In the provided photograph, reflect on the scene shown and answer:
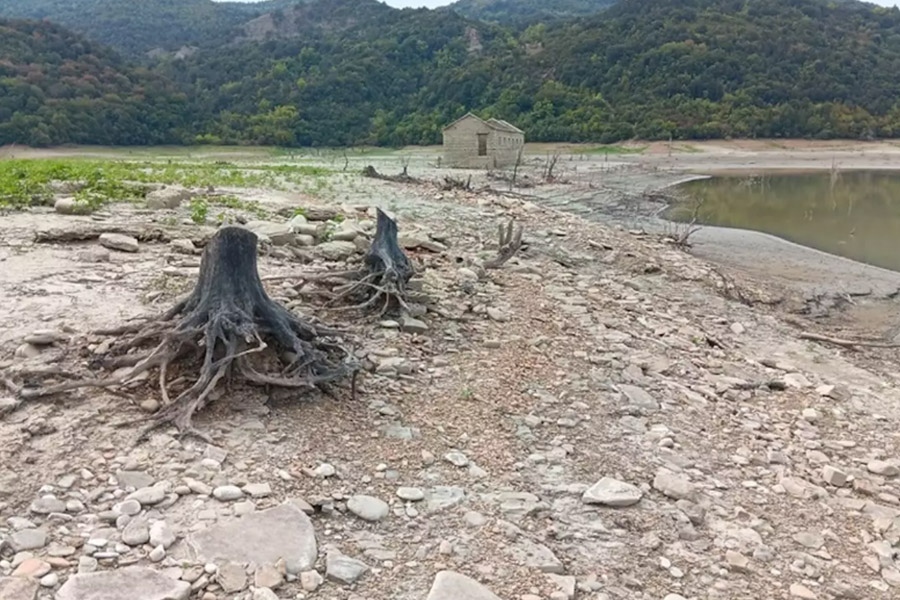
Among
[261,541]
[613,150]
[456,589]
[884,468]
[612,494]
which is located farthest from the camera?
[613,150]

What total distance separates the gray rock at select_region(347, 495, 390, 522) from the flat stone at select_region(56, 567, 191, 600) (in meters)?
Answer: 1.02

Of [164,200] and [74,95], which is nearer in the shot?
[164,200]

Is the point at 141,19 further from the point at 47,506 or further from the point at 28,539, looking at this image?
the point at 28,539

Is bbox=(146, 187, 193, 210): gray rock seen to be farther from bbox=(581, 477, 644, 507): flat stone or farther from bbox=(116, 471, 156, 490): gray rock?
bbox=(581, 477, 644, 507): flat stone

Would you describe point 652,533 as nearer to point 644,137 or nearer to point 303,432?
point 303,432

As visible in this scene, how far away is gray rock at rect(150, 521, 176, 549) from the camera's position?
320 centimetres

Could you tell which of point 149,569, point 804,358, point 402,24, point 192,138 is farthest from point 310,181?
point 402,24

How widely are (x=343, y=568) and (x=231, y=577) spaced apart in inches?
20.5

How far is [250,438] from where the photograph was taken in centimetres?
421

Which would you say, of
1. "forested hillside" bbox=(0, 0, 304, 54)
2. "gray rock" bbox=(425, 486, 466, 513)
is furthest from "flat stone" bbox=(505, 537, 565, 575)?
"forested hillside" bbox=(0, 0, 304, 54)

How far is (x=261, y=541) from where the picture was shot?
10.9ft

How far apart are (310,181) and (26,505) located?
17569mm

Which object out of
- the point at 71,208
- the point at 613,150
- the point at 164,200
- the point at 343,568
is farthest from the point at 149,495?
the point at 613,150

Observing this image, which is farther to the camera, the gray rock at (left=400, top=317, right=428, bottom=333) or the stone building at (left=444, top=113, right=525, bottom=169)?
the stone building at (left=444, top=113, right=525, bottom=169)
